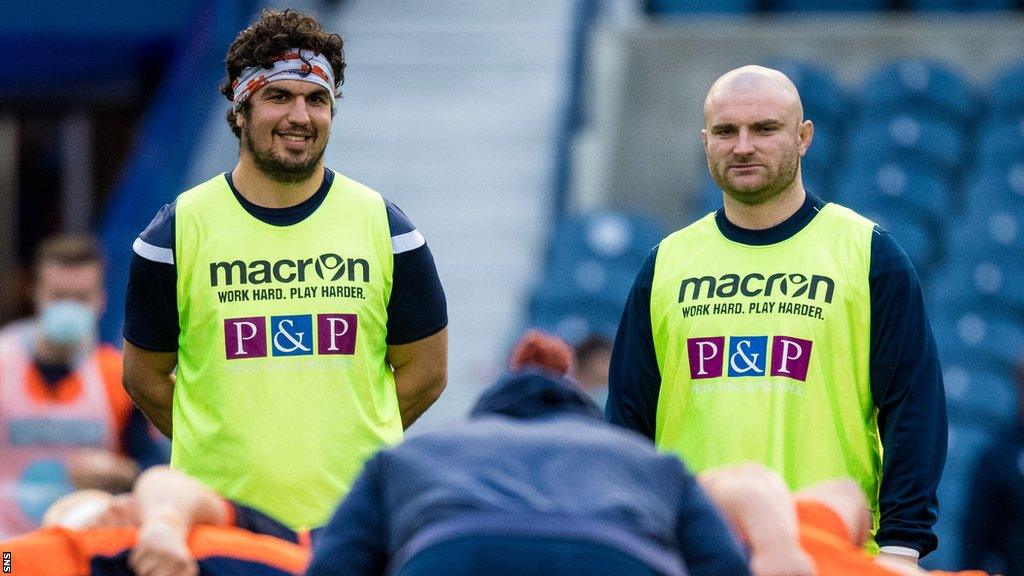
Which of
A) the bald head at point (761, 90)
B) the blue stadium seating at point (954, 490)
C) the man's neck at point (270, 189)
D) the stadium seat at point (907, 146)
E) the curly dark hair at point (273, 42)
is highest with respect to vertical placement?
the curly dark hair at point (273, 42)

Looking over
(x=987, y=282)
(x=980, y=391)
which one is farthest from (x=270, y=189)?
(x=987, y=282)

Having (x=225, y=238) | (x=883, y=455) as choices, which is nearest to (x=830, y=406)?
(x=883, y=455)

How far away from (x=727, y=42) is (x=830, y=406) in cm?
807

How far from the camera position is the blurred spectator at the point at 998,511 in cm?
752

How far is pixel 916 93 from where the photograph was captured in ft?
38.6

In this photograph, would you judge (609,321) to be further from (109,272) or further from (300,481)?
(300,481)

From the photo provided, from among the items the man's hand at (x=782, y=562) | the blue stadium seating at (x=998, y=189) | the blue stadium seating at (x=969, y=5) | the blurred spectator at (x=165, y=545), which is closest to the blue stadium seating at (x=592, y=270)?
the blue stadium seating at (x=998, y=189)

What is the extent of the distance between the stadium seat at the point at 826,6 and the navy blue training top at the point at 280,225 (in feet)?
29.6

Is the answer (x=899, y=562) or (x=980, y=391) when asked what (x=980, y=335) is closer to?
(x=980, y=391)

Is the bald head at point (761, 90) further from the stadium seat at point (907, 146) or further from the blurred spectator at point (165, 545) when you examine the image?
the stadium seat at point (907, 146)

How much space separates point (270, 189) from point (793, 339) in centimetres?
135

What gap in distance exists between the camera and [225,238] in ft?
15.2

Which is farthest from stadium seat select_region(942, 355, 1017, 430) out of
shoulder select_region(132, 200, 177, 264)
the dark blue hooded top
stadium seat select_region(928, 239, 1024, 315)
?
the dark blue hooded top

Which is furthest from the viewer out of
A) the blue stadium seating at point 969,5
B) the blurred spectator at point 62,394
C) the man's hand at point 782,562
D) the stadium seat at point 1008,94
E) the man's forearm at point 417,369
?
the blue stadium seating at point 969,5
